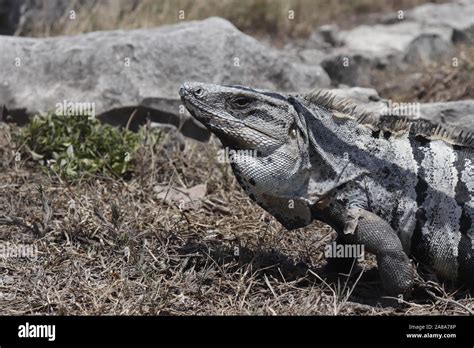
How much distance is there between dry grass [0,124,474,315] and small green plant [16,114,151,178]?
0.14 m

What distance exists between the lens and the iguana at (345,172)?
5.53 metres

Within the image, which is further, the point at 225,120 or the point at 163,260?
the point at 163,260

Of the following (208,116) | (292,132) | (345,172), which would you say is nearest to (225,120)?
(208,116)

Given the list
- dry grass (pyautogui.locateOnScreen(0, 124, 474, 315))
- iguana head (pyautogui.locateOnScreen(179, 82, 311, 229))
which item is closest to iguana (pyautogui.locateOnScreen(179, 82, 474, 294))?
iguana head (pyautogui.locateOnScreen(179, 82, 311, 229))

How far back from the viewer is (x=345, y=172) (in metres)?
5.57

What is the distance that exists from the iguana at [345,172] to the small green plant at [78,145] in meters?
2.28

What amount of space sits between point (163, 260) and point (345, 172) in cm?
148

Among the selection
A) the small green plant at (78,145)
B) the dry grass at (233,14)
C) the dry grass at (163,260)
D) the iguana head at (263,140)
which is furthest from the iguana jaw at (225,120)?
the dry grass at (233,14)

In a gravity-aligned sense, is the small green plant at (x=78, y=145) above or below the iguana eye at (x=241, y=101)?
below

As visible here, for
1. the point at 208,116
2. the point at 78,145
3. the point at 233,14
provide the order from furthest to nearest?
the point at 233,14 → the point at 78,145 → the point at 208,116

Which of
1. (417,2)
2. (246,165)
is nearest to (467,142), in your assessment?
(246,165)

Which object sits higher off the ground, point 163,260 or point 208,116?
point 208,116

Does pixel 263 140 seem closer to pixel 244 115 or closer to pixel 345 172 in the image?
pixel 244 115

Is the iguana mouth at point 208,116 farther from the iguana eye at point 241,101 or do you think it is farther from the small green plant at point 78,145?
the small green plant at point 78,145
